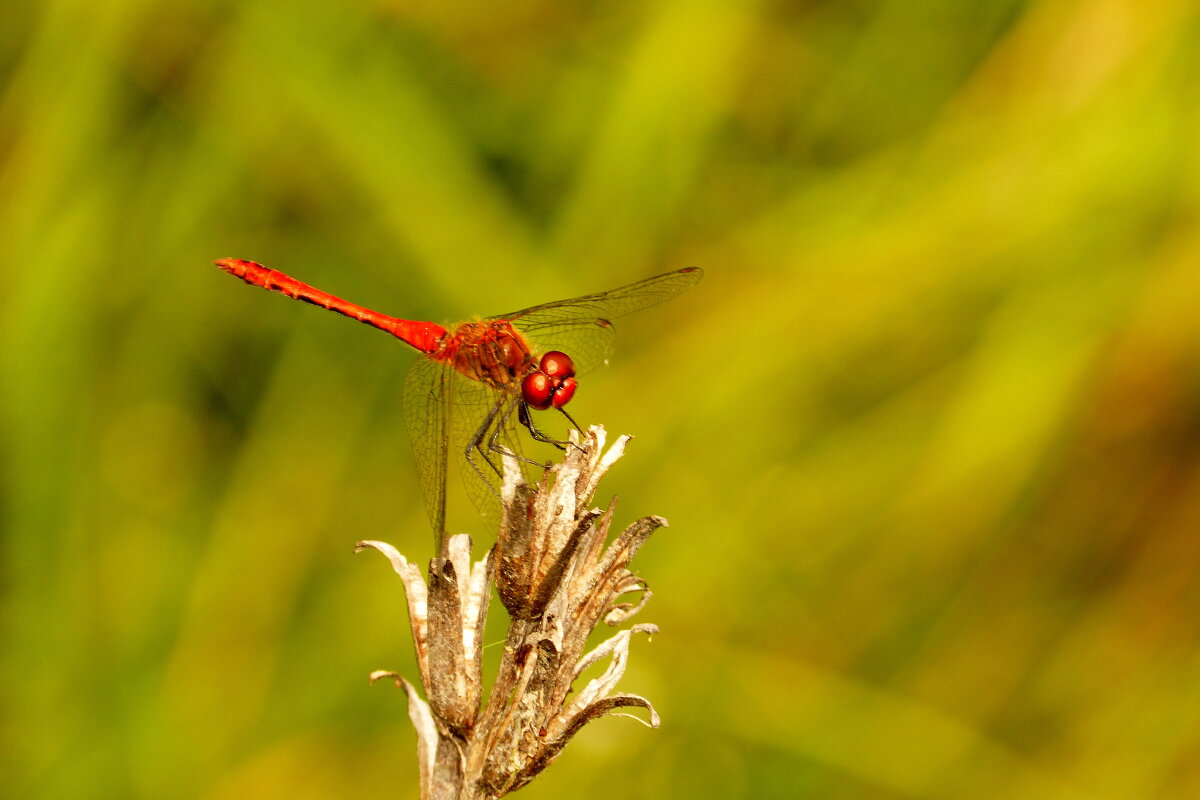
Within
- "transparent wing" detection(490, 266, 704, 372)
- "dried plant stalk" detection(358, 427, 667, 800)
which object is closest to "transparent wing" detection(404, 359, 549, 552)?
"transparent wing" detection(490, 266, 704, 372)

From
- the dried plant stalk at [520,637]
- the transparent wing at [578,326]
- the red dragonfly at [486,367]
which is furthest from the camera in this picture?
the transparent wing at [578,326]

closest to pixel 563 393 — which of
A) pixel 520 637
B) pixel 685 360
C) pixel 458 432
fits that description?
pixel 458 432

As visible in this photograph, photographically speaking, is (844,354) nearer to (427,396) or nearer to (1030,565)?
(1030,565)

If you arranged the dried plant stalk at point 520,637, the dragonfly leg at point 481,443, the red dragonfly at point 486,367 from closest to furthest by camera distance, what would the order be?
1. the dried plant stalk at point 520,637
2. the dragonfly leg at point 481,443
3. the red dragonfly at point 486,367

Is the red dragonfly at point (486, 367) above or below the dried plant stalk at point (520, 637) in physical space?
above

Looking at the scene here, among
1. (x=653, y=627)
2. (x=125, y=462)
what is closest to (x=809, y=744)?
(x=653, y=627)

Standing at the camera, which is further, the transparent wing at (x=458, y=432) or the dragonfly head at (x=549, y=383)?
the dragonfly head at (x=549, y=383)

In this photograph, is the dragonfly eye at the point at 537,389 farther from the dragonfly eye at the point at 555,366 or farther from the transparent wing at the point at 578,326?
the transparent wing at the point at 578,326

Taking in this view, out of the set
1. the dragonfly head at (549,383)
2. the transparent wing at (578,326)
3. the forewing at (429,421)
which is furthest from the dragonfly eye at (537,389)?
the transparent wing at (578,326)

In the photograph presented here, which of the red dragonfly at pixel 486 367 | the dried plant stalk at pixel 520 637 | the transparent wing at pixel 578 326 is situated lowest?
the dried plant stalk at pixel 520 637
